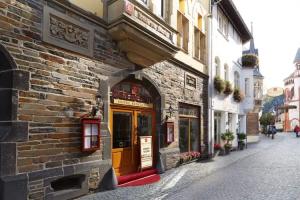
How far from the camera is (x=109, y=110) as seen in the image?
931cm

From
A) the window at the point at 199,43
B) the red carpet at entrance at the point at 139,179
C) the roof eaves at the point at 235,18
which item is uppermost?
the roof eaves at the point at 235,18

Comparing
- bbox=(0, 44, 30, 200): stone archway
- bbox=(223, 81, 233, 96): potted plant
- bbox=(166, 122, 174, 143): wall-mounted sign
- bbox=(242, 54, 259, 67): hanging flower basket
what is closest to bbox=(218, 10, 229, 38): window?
bbox=(223, 81, 233, 96): potted plant

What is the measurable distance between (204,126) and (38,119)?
10632 mm

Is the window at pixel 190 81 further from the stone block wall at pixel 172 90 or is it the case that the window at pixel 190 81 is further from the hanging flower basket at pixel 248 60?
the hanging flower basket at pixel 248 60

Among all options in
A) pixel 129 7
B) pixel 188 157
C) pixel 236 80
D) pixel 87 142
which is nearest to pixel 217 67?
pixel 236 80

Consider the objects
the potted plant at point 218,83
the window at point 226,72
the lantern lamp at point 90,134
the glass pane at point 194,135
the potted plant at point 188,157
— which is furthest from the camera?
the window at point 226,72

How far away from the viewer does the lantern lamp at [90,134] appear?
25.8 ft

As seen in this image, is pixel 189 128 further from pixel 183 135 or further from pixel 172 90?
pixel 172 90

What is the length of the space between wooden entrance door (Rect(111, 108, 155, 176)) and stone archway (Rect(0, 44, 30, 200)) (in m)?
3.46

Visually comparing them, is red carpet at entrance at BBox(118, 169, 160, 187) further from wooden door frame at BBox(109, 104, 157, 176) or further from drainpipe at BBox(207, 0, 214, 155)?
drainpipe at BBox(207, 0, 214, 155)

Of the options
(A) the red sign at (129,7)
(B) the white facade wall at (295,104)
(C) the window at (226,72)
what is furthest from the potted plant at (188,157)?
(B) the white facade wall at (295,104)

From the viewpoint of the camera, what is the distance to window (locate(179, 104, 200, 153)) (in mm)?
13805

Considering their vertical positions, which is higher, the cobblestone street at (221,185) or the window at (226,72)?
the window at (226,72)

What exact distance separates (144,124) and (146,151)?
0.89 metres
